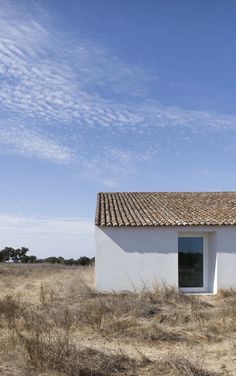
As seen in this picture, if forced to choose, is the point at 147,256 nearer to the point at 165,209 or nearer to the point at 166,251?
the point at 166,251

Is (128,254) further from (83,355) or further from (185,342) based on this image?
(83,355)

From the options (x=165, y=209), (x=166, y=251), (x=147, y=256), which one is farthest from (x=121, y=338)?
(x=165, y=209)

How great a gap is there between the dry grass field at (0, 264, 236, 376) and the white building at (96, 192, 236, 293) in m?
2.22

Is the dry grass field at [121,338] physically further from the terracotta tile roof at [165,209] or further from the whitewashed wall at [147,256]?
the terracotta tile roof at [165,209]

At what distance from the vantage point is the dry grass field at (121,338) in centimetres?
744

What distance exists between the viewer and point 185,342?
32.6ft

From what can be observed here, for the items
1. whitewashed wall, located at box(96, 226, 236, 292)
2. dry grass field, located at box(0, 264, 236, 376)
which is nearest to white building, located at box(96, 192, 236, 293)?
whitewashed wall, located at box(96, 226, 236, 292)

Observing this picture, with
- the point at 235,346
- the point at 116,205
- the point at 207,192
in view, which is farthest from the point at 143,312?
the point at 207,192

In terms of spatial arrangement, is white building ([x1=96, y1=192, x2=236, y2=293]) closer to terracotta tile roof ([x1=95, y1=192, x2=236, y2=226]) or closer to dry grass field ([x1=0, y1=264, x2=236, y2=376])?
terracotta tile roof ([x1=95, y1=192, x2=236, y2=226])

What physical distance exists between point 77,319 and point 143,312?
219 centimetres

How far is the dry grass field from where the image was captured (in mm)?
7441

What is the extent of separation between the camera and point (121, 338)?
1012 cm

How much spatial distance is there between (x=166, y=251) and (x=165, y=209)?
2.72 meters

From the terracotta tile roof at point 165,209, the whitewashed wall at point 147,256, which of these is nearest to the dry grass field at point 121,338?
the whitewashed wall at point 147,256
